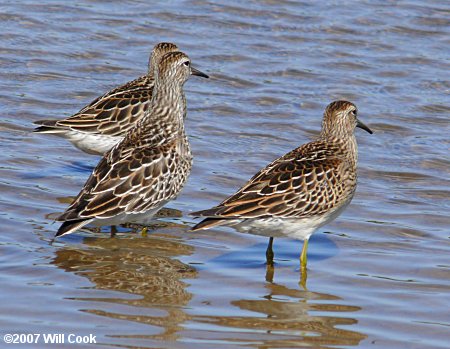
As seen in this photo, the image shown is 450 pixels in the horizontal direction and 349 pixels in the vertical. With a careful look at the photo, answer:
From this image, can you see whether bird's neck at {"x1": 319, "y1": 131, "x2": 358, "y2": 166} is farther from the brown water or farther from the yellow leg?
the yellow leg

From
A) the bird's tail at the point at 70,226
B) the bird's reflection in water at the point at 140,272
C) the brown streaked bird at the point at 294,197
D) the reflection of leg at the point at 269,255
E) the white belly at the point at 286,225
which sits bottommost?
the bird's reflection in water at the point at 140,272

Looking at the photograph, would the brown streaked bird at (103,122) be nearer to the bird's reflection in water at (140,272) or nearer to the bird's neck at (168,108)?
the bird's neck at (168,108)

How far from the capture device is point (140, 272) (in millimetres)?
9547

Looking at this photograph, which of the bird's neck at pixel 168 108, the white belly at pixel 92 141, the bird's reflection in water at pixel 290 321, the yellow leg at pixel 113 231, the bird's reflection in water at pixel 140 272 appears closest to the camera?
the bird's reflection in water at pixel 290 321

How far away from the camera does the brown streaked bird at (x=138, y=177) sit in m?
9.96

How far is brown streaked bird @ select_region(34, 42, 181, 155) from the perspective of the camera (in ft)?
41.2

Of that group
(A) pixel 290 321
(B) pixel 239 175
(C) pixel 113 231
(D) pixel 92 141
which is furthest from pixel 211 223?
(D) pixel 92 141

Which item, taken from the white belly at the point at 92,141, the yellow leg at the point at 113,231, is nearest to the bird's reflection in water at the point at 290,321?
the yellow leg at the point at 113,231

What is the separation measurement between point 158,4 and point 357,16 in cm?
334

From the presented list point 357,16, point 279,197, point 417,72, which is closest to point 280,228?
point 279,197

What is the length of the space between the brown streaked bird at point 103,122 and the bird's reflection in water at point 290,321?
403 cm

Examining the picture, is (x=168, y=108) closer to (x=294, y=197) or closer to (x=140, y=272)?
(x=294, y=197)

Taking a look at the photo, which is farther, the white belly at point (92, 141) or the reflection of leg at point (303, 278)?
the white belly at point (92, 141)

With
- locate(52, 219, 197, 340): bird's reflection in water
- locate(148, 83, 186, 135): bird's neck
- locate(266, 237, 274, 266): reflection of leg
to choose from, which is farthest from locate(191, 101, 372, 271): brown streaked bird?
locate(148, 83, 186, 135): bird's neck
